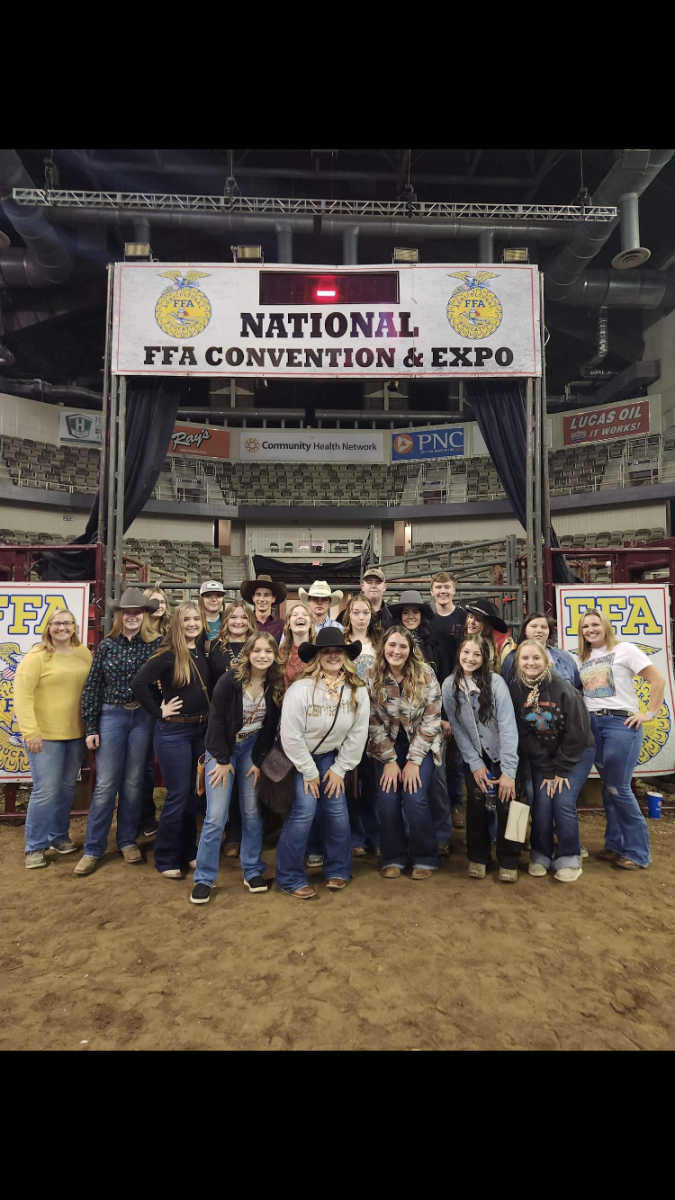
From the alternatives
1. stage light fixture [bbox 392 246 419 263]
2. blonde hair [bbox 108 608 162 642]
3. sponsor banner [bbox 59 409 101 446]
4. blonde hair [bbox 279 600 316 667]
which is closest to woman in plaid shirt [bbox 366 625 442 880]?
blonde hair [bbox 279 600 316 667]

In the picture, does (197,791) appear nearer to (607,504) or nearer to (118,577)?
(118,577)

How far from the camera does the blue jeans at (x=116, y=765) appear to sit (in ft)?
12.0

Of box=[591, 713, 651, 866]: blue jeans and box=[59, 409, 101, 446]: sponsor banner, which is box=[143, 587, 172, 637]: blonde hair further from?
box=[59, 409, 101, 446]: sponsor banner

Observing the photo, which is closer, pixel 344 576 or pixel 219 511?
pixel 344 576

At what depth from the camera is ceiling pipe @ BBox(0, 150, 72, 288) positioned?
1184 centimetres

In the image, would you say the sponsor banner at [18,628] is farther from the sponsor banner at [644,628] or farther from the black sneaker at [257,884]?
the sponsor banner at [644,628]

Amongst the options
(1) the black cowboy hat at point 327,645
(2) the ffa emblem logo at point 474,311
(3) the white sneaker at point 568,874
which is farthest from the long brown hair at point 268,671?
(2) the ffa emblem logo at point 474,311

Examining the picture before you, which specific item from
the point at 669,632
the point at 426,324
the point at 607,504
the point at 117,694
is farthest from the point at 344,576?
the point at 117,694

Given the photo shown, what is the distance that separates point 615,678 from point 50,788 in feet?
12.9

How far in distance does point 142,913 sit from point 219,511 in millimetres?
16509

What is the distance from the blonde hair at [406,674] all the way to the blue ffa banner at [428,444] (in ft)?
55.0

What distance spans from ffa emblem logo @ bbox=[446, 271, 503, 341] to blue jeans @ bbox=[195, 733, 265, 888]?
16.2ft

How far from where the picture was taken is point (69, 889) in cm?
339

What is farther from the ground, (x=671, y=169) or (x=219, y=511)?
(x=671, y=169)
